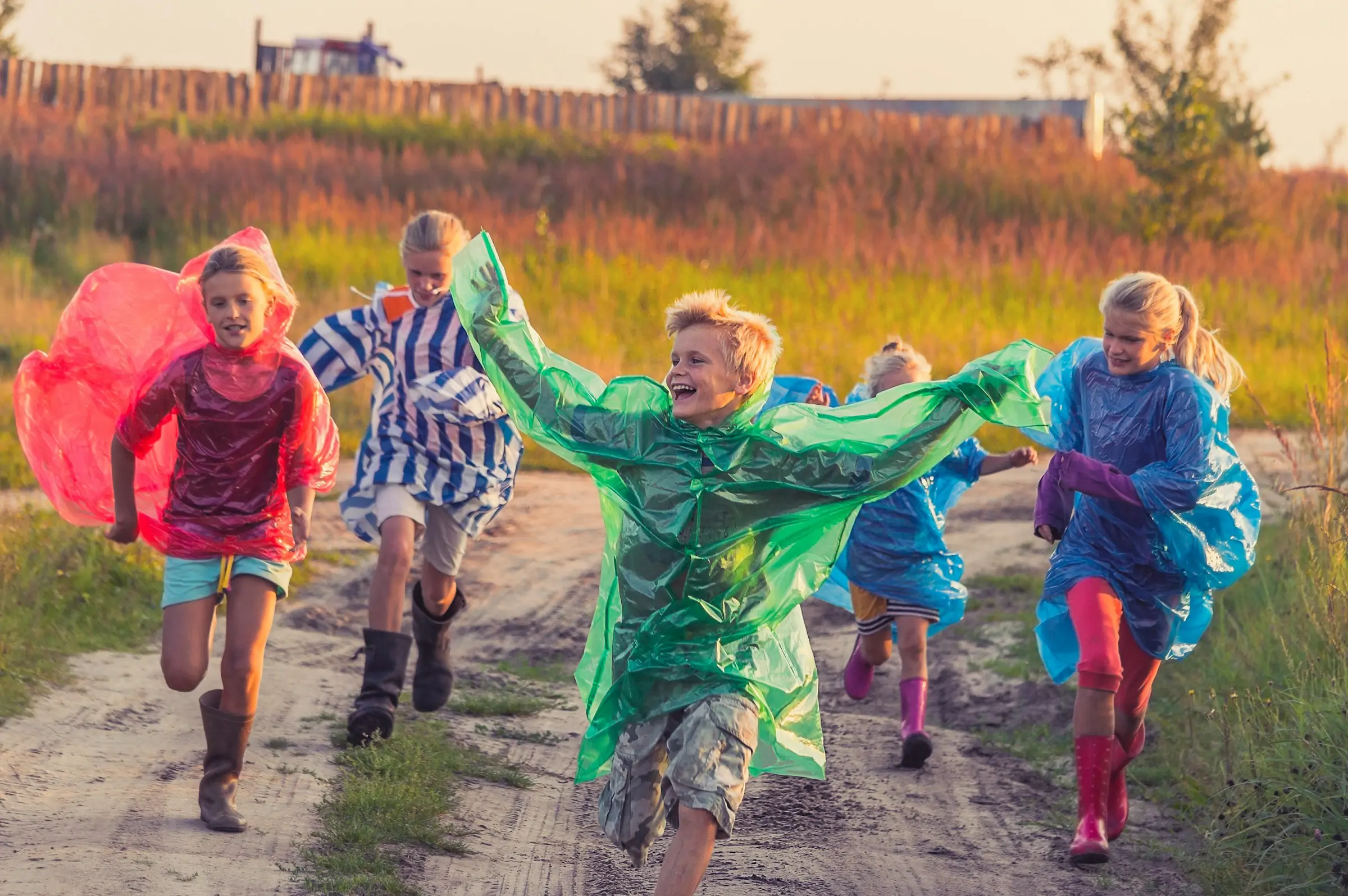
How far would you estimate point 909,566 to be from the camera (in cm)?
626

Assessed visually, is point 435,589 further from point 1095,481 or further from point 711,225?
point 711,225

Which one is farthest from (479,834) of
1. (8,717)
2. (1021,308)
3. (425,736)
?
(1021,308)

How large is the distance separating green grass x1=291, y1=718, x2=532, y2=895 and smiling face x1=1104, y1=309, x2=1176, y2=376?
249 centimetres

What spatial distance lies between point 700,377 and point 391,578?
90.1 inches

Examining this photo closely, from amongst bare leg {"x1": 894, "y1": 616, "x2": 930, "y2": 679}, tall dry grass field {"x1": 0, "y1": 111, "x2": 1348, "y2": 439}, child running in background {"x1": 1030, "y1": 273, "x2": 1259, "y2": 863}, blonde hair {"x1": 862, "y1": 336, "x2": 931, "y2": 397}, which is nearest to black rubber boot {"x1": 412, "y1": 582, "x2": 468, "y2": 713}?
bare leg {"x1": 894, "y1": 616, "x2": 930, "y2": 679}

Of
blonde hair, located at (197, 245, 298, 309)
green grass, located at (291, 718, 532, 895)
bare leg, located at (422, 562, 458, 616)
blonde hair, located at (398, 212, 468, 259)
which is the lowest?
green grass, located at (291, 718, 532, 895)

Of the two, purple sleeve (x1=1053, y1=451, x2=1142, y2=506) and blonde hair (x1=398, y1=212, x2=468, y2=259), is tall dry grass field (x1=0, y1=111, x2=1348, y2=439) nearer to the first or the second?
blonde hair (x1=398, y1=212, x2=468, y2=259)

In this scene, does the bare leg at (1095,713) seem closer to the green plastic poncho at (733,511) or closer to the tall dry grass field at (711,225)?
the green plastic poncho at (733,511)

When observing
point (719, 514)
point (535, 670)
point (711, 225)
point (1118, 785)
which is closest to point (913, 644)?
point (1118, 785)

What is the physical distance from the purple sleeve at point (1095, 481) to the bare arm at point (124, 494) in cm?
283

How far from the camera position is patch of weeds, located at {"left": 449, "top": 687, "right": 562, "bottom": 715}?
259 inches

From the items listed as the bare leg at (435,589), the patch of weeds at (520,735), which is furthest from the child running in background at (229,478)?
the patch of weeds at (520,735)

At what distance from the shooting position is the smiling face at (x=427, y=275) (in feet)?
19.5

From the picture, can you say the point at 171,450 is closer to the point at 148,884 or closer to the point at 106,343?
the point at 106,343
